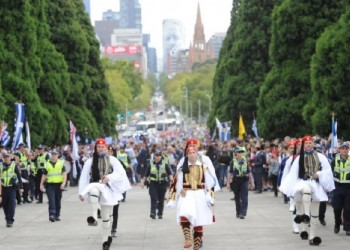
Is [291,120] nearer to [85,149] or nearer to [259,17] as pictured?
[85,149]

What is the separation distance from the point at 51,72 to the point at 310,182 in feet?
94.4

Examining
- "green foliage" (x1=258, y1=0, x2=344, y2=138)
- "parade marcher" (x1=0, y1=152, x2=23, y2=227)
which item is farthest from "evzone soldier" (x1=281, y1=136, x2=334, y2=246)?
"green foliage" (x1=258, y1=0, x2=344, y2=138)

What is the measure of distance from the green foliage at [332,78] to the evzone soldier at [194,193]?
15858 mm

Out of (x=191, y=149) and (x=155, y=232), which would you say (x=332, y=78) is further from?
(x=191, y=149)

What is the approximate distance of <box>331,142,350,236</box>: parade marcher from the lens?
17703 mm

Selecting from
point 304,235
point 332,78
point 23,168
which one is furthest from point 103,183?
point 332,78

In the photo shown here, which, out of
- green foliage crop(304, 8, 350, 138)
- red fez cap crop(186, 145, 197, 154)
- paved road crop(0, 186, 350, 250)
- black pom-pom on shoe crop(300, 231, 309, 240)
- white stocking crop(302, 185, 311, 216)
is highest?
green foliage crop(304, 8, 350, 138)

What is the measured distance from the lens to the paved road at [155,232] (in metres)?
16.6

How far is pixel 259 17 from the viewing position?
54.6 metres

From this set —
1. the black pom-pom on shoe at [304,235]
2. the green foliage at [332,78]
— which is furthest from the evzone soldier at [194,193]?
the green foliage at [332,78]

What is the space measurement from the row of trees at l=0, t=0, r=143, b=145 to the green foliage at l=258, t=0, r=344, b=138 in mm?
9628

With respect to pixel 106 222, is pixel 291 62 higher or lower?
higher

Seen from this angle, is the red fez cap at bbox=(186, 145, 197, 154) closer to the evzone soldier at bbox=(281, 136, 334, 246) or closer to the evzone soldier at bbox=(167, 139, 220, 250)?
the evzone soldier at bbox=(167, 139, 220, 250)

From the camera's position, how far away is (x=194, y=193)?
49.6 ft
